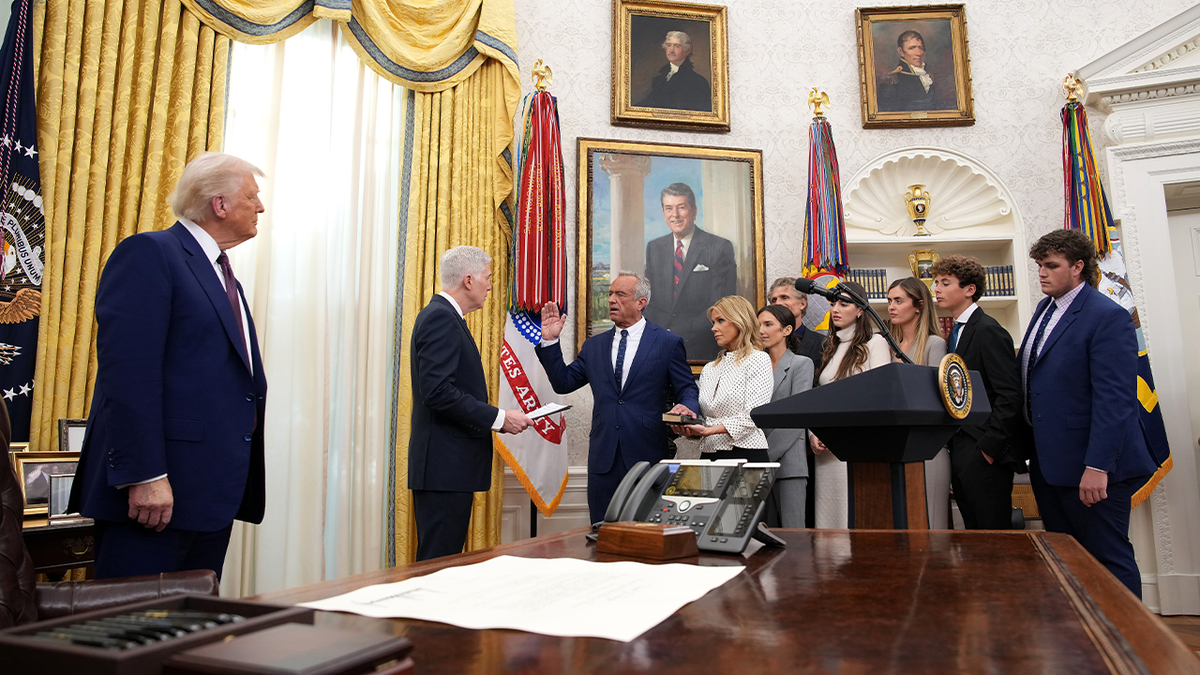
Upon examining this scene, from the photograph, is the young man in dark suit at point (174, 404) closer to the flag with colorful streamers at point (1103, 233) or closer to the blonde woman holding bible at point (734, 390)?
the blonde woman holding bible at point (734, 390)

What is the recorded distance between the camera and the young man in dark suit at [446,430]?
9.55ft

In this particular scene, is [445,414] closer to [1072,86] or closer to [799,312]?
[799,312]

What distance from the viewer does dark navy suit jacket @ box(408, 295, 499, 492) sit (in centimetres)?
291

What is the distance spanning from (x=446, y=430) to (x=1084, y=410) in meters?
2.50

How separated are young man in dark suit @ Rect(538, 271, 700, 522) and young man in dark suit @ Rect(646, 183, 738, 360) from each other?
2.42ft

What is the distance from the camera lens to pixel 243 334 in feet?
6.91

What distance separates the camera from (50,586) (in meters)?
1.36

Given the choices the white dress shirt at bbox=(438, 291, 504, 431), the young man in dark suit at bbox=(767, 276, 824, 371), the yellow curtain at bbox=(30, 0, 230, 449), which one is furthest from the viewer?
the young man in dark suit at bbox=(767, 276, 824, 371)

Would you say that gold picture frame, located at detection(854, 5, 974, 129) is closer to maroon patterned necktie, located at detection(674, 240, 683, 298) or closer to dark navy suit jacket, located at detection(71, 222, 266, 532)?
maroon patterned necktie, located at detection(674, 240, 683, 298)

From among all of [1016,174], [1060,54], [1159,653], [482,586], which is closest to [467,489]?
[482,586]

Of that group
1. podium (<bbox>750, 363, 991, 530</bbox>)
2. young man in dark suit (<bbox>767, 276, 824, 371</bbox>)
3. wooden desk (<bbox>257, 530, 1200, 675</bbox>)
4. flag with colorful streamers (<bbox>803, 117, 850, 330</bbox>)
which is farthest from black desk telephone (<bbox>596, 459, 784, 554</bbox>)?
flag with colorful streamers (<bbox>803, 117, 850, 330</bbox>)

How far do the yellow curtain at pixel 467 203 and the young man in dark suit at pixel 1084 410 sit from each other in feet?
8.81

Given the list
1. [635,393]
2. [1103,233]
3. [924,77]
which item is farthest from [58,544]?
[924,77]

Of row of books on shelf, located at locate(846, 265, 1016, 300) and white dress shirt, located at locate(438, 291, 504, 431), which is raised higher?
row of books on shelf, located at locate(846, 265, 1016, 300)
